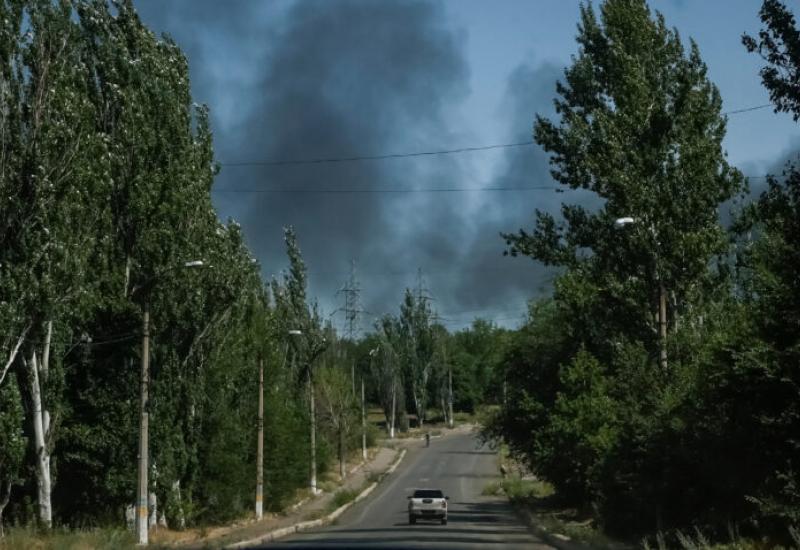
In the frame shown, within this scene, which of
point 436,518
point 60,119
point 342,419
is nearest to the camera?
point 60,119

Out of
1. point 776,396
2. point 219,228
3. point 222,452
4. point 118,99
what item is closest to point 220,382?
point 222,452

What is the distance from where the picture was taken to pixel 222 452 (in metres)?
47.8

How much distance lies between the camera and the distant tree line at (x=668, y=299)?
21094mm

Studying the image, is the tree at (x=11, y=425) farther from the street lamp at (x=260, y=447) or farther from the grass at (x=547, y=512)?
the street lamp at (x=260, y=447)

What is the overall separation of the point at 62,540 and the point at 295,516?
29.9 m

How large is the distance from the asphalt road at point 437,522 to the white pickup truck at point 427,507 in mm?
509

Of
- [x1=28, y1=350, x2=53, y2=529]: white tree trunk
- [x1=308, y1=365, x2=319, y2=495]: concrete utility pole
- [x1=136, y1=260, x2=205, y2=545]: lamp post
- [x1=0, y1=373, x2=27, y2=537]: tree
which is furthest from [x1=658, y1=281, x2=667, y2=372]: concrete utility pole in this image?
[x1=308, y1=365, x2=319, y2=495]: concrete utility pole

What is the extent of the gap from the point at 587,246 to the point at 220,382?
51.2 ft

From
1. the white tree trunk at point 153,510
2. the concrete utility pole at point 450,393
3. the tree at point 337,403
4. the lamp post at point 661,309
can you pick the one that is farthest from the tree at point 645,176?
the concrete utility pole at point 450,393

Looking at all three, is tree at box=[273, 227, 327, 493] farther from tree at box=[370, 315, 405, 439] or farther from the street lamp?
tree at box=[370, 315, 405, 439]

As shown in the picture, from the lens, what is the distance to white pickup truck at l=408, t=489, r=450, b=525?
5350 cm

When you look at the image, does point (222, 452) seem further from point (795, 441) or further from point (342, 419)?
point (342, 419)

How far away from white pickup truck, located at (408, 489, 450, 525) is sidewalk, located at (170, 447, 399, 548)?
17.4ft

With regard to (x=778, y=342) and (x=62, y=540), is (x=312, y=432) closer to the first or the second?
(x=62, y=540)
